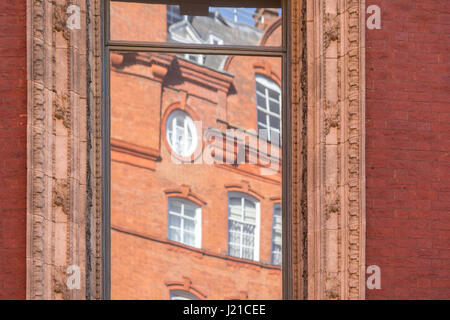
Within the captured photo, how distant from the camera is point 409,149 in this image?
11.0m

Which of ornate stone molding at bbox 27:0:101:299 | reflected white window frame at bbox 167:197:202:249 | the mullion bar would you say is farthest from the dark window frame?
reflected white window frame at bbox 167:197:202:249

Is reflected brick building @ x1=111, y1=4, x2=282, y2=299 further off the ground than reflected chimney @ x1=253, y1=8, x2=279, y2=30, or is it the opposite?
reflected chimney @ x1=253, y1=8, x2=279, y2=30

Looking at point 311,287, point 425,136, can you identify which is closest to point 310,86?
point 425,136

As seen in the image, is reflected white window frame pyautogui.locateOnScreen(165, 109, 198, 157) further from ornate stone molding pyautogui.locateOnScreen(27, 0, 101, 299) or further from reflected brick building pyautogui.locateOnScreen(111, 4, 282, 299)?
ornate stone molding pyautogui.locateOnScreen(27, 0, 101, 299)

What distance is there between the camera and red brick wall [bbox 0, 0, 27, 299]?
10.5 meters

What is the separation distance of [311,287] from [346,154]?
4.41 ft

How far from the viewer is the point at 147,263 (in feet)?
36.4

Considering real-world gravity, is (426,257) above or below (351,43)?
below

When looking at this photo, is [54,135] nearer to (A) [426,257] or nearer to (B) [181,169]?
(B) [181,169]

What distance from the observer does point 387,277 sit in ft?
35.0

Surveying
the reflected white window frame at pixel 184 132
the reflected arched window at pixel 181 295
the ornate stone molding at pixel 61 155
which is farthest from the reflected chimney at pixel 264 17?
the reflected arched window at pixel 181 295

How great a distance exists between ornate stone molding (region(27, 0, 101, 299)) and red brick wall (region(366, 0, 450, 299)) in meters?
2.74
